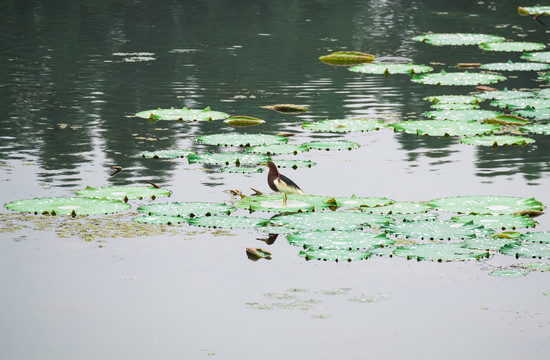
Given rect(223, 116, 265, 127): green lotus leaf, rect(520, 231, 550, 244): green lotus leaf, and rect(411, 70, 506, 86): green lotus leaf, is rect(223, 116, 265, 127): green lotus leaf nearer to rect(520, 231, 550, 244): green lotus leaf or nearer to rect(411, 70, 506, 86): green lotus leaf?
rect(411, 70, 506, 86): green lotus leaf

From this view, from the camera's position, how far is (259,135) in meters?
7.95

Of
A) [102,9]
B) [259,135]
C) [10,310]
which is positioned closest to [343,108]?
[259,135]

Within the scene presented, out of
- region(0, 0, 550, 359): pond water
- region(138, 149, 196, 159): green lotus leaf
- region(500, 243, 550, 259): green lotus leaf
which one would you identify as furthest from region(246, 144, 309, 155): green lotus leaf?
region(500, 243, 550, 259): green lotus leaf

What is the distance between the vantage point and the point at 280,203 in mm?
5984

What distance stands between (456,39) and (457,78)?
10.0ft

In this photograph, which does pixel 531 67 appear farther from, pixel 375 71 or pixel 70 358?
pixel 70 358

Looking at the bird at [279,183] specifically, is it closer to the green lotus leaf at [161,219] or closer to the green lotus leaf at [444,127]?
the green lotus leaf at [161,219]

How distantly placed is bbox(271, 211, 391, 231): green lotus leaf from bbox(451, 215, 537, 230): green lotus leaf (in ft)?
1.52

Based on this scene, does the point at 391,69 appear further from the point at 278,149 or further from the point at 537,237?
the point at 537,237

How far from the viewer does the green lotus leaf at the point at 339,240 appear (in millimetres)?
5209

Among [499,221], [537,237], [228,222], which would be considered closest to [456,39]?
[499,221]

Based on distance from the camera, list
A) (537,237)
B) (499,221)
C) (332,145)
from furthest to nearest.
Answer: (332,145) < (499,221) < (537,237)

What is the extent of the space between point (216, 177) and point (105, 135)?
1635mm

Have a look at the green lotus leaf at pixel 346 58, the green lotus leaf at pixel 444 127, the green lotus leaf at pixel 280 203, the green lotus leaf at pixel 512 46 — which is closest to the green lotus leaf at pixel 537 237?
the green lotus leaf at pixel 280 203
